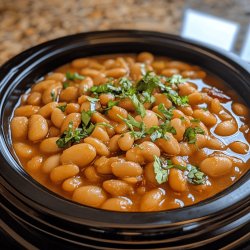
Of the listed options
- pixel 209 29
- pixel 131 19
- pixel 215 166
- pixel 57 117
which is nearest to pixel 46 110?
pixel 57 117

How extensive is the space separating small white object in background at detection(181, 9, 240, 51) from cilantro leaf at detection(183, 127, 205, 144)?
99 centimetres

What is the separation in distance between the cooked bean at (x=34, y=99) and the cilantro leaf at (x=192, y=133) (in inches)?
18.5

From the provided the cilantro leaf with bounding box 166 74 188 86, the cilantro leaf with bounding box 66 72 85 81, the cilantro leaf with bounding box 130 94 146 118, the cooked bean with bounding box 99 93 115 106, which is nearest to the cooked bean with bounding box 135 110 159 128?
the cilantro leaf with bounding box 130 94 146 118

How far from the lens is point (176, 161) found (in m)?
1.04

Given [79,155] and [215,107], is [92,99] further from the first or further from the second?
[215,107]

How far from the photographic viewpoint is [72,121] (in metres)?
1.13

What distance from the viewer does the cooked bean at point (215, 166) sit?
41.3 inches

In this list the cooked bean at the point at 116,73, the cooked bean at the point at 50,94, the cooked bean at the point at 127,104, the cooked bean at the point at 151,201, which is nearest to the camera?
the cooked bean at the point at 151,201

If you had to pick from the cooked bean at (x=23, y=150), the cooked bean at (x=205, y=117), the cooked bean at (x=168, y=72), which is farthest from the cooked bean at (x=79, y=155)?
the cooked bean at (x=168, y=72)

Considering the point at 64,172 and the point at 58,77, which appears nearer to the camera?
the point at 64,172

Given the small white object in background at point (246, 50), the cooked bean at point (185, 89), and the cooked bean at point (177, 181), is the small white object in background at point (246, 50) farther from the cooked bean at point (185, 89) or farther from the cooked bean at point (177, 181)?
the cooked bean at point (177, 181)

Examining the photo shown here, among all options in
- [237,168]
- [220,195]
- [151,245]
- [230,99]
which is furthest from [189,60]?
[151,245]

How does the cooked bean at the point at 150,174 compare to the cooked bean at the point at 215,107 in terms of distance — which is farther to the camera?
the cooked bean at the point at 215,107

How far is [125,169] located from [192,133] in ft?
0.75
